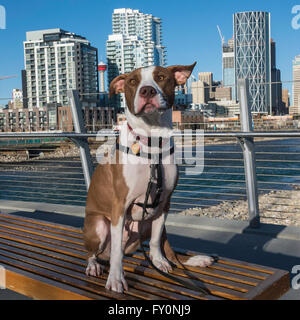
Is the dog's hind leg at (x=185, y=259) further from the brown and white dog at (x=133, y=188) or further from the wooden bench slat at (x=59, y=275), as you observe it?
the wooden bench slat at (x=59, y=275)

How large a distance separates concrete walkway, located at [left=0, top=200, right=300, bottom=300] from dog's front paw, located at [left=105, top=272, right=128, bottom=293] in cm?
76

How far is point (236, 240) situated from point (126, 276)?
1594 millimetres

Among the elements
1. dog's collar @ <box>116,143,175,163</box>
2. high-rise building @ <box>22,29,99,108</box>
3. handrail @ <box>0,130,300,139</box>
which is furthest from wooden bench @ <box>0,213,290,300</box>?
high-rise building @ <box>22,29,99,108</box>

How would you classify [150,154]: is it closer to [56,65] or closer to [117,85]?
[117,85]

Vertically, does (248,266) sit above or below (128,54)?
below

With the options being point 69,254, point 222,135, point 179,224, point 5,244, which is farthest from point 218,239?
point 5,244

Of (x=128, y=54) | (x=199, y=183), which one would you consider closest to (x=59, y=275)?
(x=199, y=183)

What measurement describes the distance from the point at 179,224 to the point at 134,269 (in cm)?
180

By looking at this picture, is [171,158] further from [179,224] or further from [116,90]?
[179,224]

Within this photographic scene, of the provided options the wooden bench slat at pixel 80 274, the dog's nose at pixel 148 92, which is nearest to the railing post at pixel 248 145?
the dog's nose at pixel 148 92

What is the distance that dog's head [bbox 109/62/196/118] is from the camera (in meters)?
1.87

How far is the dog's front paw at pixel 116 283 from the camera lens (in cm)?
176

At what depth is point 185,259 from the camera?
214cm
